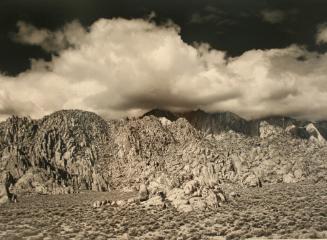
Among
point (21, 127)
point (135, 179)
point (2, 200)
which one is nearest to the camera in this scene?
point (2, 200)

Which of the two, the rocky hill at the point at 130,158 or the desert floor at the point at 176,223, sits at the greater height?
the rocky hill at the point at 130,158

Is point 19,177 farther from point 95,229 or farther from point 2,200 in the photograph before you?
point 95,229

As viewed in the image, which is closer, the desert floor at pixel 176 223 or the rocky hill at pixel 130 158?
the desert floor at pixel 176 223

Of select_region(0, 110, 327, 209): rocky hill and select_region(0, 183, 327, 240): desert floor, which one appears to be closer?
select_region(0, 183, 327, 240): desert floor

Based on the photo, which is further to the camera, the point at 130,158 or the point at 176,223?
the point at 130,158

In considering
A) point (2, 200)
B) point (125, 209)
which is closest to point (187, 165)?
point (2, 200)

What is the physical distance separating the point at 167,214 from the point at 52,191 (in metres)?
89.5

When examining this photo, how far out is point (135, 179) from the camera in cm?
16500

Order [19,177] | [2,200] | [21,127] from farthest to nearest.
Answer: [21,127] < [19,177] < [2,200]

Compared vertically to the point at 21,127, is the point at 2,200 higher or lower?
lower

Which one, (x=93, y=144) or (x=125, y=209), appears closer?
(x=125, y=209)

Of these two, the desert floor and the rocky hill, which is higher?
the rocky hill

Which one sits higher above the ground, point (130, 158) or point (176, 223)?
point (130, 158)

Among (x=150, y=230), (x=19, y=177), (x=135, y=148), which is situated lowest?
(x=150, y=230)
